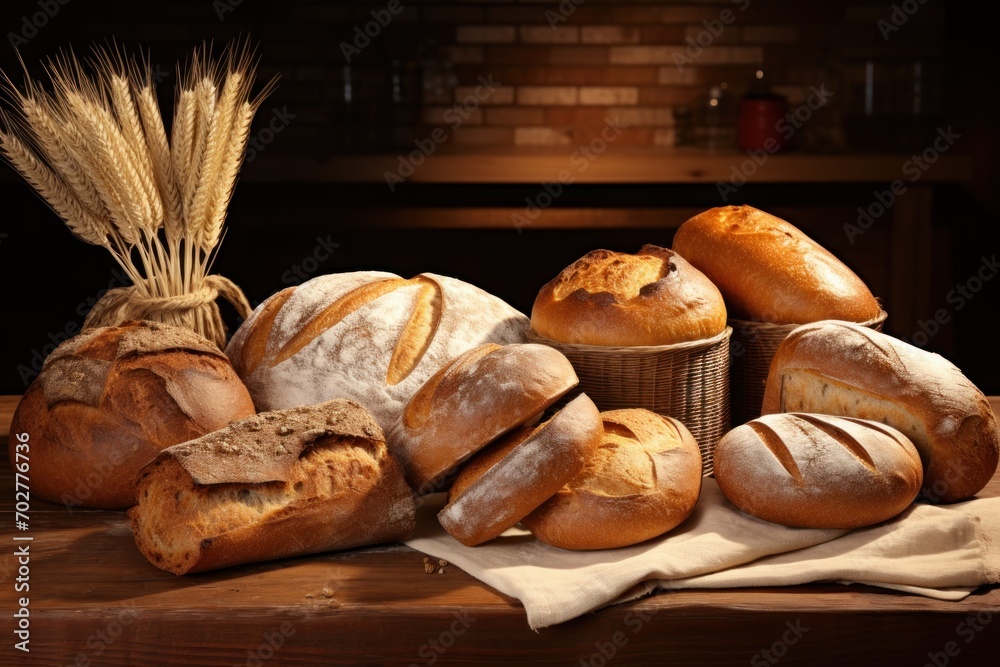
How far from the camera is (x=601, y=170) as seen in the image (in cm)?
388

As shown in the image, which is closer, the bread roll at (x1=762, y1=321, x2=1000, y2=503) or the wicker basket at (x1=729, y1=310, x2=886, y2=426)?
the bread roll at (x1=762, y1=321, x2=1000, y2=503)

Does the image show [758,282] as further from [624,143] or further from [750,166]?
[624,143]

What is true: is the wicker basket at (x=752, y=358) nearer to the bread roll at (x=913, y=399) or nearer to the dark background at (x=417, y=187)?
the bread roll at (x=913, y=399)

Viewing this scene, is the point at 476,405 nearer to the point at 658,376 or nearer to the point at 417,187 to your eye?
the point at 658,376

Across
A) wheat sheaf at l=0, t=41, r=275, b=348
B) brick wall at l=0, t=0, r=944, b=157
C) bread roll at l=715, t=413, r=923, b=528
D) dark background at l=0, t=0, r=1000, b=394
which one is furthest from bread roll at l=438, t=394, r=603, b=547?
brick wall at l=0, t=0, r=944, b=157

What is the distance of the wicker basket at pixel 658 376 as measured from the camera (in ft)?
5.08

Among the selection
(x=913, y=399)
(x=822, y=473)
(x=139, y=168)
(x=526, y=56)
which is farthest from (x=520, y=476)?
(x=526, y=56)

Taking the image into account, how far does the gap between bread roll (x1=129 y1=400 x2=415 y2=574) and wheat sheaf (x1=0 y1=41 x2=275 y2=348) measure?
0.47 meters

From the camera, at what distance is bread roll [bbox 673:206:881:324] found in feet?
5.49

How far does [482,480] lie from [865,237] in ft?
10.8

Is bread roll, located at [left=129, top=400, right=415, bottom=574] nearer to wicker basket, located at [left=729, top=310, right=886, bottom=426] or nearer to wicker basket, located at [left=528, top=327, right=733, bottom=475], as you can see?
wicker basket, located at [left=528, top=327, right=733, bottom=475]

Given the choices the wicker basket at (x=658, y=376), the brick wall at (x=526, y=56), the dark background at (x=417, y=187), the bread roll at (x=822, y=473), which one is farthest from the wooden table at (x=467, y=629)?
the brick wall at (x=526, y=56)

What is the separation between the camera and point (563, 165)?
3.82 m

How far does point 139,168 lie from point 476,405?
0.72m
